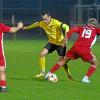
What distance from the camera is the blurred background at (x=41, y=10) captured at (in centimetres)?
5366

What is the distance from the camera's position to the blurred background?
53656 mm

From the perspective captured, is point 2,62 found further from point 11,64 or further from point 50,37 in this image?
point 11,64

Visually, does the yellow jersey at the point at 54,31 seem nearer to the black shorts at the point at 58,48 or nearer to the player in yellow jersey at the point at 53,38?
the player in yellow jersey at the point at 53,38

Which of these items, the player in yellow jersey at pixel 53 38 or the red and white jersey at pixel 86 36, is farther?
the player in yellow jersey at pixel 53 38

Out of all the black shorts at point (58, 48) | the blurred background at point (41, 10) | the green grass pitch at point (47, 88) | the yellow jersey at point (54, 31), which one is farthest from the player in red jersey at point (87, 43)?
the blurred background at point (41, 10)

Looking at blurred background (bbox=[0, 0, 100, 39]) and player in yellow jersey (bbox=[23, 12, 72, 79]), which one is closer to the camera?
player in yellow jersey (bbox=[23, 12, 72, 79])

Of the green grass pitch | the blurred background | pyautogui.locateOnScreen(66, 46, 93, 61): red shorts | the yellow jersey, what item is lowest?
the blurred background

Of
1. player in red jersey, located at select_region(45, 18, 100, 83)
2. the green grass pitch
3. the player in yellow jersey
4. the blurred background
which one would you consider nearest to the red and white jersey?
player in red jersey, located at select_region(45, 18, 100, 83)

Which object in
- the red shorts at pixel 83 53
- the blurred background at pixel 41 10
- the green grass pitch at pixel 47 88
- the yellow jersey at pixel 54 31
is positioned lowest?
the blurred background at pixel 41 10

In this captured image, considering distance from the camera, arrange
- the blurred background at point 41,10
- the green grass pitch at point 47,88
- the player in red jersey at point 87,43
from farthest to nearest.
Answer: the blurred background at point 41,10
the player in red jersey at point 87,43
the green grass pitch at point 47,88

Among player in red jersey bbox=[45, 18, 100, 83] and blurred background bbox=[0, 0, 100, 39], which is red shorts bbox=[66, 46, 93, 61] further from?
blurred background bbox=[0, 0, 100, 39]

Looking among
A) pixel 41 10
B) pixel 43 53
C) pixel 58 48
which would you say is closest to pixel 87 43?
pixel 58 48

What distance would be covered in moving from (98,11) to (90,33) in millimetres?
38293

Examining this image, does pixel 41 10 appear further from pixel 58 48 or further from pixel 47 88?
pixel 47 88
